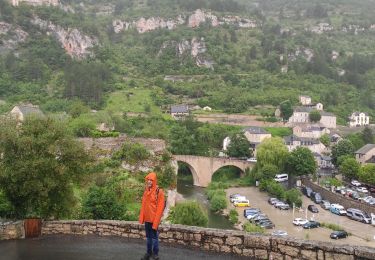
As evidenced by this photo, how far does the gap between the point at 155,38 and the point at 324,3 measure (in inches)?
A: 3599

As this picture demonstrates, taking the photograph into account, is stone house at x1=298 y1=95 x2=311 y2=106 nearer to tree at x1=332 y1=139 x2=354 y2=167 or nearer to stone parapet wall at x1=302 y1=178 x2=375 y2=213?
tree at x1=332 y1=139 x2=354 y2=167

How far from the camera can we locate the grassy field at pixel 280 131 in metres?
66.8

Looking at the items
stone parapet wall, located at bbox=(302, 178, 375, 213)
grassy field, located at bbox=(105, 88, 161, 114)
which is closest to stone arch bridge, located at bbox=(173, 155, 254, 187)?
stone parapet wall, located at bbox=(302, 178, 375, 213)

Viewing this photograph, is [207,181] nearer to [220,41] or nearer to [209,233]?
[209,233]

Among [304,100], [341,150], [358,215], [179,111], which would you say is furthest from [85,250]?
[304,100]

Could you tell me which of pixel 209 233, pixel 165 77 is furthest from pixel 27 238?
pixel 165 77

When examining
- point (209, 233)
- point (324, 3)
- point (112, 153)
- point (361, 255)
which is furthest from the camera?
point (324, 3)

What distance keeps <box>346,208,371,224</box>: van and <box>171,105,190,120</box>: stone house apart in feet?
118

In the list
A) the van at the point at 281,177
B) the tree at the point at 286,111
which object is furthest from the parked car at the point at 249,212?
the tree at the point at 286,111

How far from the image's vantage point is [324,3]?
611 ft

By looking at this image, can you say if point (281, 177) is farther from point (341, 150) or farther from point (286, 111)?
point (286, 111)

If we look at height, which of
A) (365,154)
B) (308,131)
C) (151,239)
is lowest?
(365,154)

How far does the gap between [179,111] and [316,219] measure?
38335 millimetres

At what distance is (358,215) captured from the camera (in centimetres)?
3675
